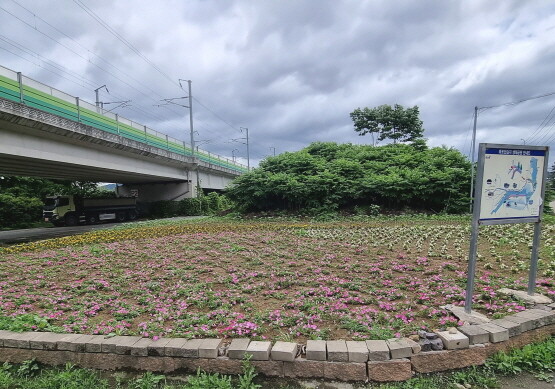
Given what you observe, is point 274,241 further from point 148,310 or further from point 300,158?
point 300,158

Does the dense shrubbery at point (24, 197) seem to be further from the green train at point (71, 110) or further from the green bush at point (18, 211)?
the green train at point (71, 110)

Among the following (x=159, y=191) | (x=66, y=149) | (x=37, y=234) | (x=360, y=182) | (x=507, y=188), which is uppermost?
(x=66, y=149)

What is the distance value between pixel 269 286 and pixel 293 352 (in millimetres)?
2035

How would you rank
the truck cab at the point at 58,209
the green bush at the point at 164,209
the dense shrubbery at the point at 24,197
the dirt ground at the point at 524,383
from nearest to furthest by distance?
the dirt ground at the point at 524,383 < the truck cab at the point at 58,209 < the dense shrubbery at the point at 24,197 < the green bush at the point at 164,209

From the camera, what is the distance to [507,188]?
129 inches

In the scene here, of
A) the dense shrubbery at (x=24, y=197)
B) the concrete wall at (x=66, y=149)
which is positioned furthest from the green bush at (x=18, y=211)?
the concrete wall at (x=66, y=149)

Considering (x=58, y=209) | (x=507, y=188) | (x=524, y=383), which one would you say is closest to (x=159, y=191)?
(x=58, y=209)

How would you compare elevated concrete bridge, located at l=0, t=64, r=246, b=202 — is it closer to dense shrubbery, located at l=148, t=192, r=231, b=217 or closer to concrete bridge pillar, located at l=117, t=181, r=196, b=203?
concrete bridge pillar, located at l=117, t=181, r=196, b=203

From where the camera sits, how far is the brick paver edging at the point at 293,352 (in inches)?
98.3

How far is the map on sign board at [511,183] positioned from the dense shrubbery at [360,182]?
11.8m

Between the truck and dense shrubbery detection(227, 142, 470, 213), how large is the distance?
13996 mm

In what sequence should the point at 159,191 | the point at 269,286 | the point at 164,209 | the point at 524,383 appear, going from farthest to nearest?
the point at 159,191
the point at 164,209
the point at 269,286
the point at 524,383

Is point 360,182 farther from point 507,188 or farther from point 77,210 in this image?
point 77,210

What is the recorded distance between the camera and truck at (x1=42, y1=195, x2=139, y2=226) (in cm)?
2423
